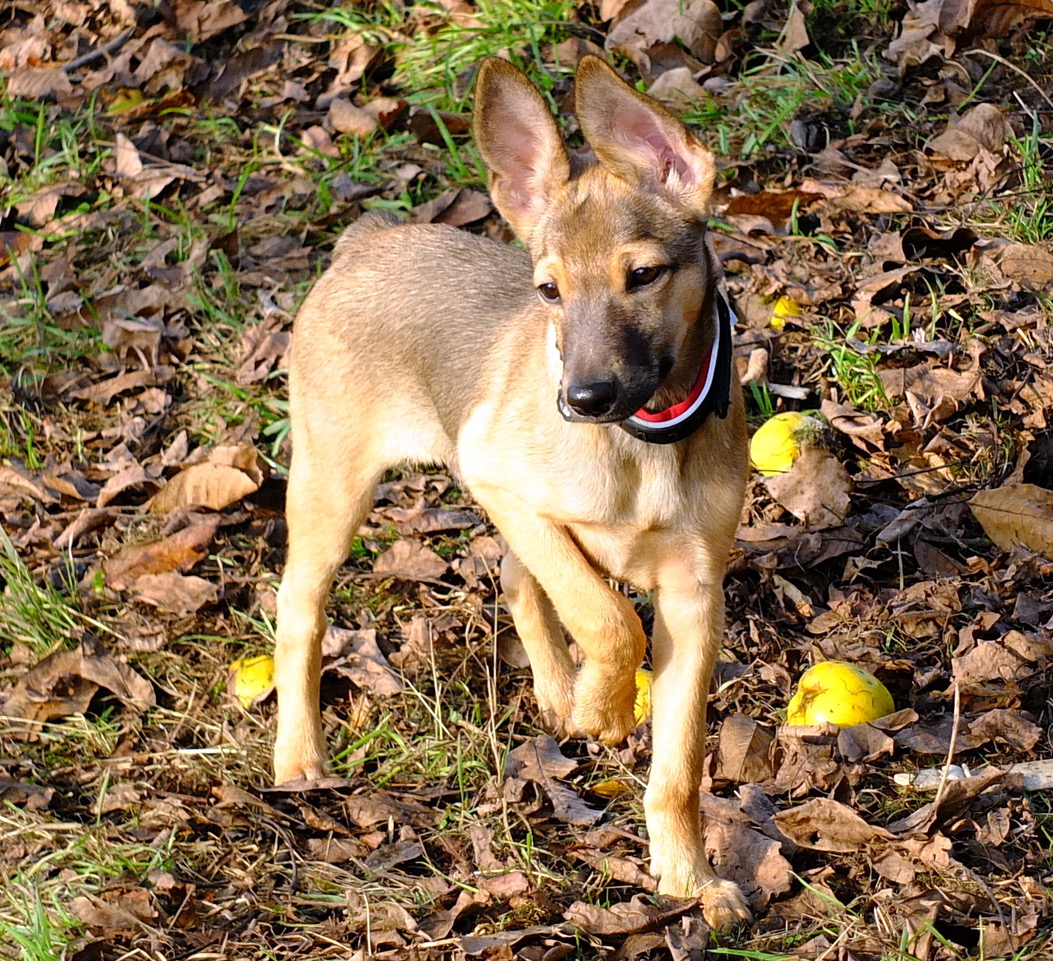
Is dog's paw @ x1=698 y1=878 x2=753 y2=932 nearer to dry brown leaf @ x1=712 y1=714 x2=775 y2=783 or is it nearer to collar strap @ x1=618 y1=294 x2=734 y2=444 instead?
dry brown leaf @ x1=712 y1=714 x2=775 y2=783

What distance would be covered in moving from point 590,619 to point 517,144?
55.5 inches

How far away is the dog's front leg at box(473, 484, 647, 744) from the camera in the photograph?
159 inches

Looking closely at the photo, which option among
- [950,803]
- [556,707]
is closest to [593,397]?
[950,803]

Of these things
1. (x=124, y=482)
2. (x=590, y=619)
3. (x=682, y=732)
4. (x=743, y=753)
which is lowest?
(x=124, y=482)

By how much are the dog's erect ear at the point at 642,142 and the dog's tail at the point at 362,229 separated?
1527mm

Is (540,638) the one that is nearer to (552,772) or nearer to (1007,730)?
(552,772)

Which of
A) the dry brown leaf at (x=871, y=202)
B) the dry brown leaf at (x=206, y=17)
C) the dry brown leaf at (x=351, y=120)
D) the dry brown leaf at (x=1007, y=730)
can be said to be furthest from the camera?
the dry brown leaf at (x=206, y=17)

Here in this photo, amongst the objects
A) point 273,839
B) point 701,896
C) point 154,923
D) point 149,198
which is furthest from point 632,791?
point 149,198

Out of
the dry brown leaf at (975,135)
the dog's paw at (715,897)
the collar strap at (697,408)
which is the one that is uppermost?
the collar strap at (697,408)

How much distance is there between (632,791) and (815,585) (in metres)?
1.15

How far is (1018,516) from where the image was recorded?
502 cm

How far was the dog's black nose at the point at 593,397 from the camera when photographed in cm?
358

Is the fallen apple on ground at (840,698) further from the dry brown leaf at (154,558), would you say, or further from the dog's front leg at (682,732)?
the dry brown leaf at (154,558)

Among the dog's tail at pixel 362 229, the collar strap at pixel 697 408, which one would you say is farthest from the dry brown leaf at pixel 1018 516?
the dog's tail at pixel 362 229
